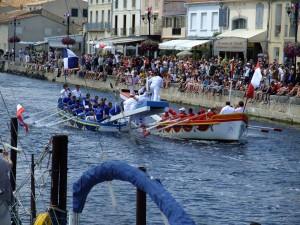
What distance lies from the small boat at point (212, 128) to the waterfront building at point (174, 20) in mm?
36541

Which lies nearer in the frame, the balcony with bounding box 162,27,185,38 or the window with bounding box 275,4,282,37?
the window with bounding box 275,4,282,37

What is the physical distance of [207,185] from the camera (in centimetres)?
2325

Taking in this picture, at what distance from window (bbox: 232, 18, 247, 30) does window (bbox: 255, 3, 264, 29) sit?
190 centimetres

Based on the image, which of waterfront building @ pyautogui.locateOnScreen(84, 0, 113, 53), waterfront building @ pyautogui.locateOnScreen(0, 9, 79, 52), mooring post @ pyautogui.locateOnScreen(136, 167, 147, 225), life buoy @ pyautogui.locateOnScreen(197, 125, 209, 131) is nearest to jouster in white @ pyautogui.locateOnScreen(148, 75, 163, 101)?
life buoy @ pyautogui.locateOnScreen(197, 125, 209, 131)

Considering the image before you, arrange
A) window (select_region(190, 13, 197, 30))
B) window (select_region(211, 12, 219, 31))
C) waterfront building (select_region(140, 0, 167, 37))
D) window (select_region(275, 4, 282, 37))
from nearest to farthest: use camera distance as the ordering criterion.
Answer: window (select_region(275, 4, 282, 37)) < window (select_region(211, 12, 219, 31)) < window (select_region(190, 13, 197, 30)) < waterfront building (select_region(140, 0, 167, 37))

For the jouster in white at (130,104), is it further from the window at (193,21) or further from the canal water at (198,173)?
the window at (193,21)

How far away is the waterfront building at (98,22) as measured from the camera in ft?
292

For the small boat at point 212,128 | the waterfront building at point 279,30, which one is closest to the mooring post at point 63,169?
the small boat at point 212,128

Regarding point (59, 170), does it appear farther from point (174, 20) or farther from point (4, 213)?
point (174, 20)

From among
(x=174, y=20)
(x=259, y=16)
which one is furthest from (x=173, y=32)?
(x=259, y=16)

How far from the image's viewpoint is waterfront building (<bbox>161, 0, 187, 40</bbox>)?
7069 cm

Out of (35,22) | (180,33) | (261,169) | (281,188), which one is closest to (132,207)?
(281,188)

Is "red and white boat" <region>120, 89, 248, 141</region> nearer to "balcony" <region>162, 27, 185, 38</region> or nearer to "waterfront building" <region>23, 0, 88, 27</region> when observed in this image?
"balcony" <region>162, 27, 185, 38</region>

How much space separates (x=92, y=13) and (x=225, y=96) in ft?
180
